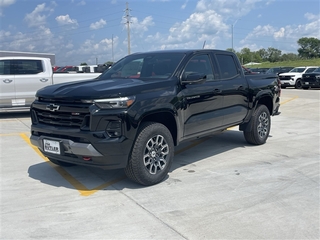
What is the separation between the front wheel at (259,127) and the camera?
7438mm

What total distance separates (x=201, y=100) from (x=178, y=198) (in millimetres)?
1823

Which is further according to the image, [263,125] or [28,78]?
[28,78]

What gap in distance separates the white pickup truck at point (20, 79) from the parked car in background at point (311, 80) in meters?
18.6

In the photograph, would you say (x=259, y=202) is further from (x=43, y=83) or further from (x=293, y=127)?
(x=43, y=83)

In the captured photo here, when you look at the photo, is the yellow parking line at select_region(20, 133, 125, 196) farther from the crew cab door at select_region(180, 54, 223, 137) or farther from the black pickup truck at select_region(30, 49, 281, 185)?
the crew cab door at select_region(180, 54, 223, 137)

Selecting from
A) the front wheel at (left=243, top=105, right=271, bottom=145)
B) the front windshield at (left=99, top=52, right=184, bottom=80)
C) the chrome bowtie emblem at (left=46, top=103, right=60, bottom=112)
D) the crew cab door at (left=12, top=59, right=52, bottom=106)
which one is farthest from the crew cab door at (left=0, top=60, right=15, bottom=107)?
the front wheel at (left=243, top=105, right=271, bottom=145)

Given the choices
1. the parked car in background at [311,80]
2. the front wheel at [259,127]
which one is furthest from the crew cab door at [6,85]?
the parked car in background at [311,80]

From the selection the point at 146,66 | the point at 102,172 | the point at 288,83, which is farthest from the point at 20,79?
the point at 288,83

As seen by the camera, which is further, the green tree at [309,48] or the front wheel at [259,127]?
the green tree at [309,48]

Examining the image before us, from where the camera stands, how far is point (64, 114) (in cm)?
482

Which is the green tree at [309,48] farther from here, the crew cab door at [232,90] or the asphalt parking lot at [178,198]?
the asphalt parking lot at [178,198]

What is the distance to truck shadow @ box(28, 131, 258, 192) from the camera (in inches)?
203

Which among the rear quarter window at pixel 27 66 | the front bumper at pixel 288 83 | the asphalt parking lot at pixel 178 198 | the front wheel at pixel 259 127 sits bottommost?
the asphalt parking lot at pixel 178 198

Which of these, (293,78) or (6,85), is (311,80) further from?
(6,85)
